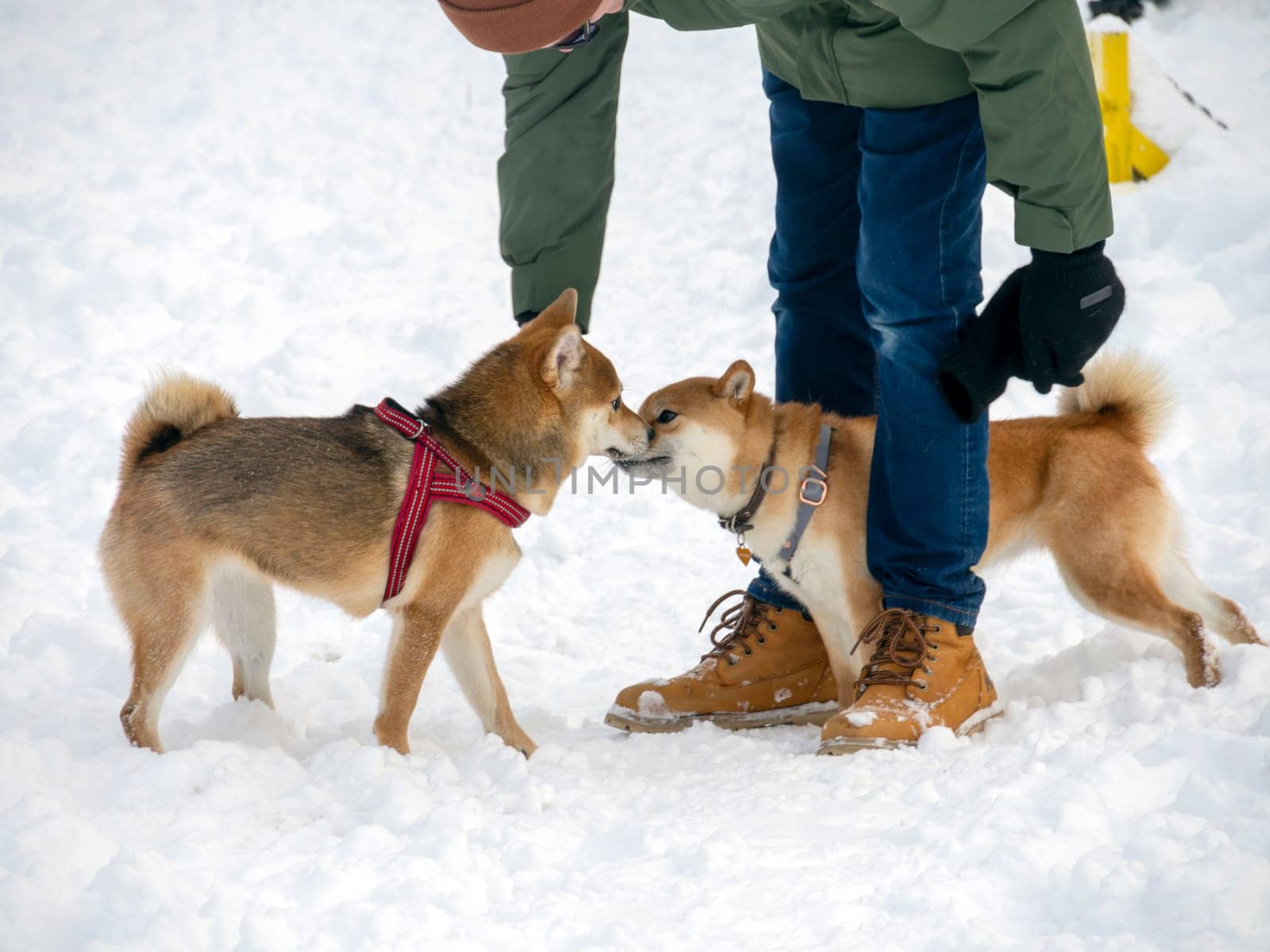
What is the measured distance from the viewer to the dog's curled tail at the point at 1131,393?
11.8 feet

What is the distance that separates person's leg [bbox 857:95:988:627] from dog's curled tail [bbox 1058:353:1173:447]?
0.80m

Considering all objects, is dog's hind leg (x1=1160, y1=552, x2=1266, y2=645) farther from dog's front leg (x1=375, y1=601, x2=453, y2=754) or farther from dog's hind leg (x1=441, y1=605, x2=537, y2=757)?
dog's front leg (x1=375, y1=601, x2=453, y2=754)

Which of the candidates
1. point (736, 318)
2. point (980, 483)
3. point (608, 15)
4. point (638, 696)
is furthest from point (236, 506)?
point (736, 318)

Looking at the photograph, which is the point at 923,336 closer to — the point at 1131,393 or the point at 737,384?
the point at 737,384

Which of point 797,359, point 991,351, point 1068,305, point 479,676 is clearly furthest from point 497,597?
point 1068,305

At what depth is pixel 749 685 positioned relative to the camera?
3564 millimetres

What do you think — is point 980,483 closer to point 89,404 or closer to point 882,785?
point 882,785

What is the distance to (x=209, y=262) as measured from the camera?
678cm

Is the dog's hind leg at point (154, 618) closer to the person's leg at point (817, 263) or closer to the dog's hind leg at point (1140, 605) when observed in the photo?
the person's leg at point (817, 263)

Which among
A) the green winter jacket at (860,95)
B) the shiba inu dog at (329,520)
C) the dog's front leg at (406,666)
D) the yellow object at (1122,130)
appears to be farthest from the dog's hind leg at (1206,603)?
the yellow object at (1122,130)

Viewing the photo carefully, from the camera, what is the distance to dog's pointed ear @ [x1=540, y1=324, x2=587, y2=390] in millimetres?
3270

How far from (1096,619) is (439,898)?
2.90 metres

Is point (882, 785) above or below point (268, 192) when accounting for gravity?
below

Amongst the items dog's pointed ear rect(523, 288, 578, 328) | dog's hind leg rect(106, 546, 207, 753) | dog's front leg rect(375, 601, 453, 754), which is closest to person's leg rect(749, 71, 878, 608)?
dog's pointed ear rect(523, 288, 578, 328)
